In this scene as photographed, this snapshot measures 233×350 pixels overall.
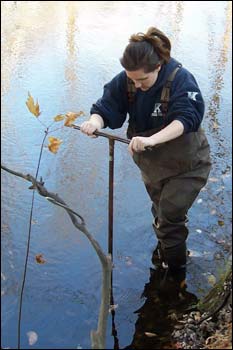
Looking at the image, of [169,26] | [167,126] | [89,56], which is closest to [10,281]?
[167,126]

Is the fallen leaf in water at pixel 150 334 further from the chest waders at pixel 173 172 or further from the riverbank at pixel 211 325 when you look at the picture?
the chest waders at pixel 173 172

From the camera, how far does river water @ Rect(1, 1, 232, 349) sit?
3797 millimetres

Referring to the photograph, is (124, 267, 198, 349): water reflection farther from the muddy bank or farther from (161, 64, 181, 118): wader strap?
(161, 64, 181, 118): wader strap

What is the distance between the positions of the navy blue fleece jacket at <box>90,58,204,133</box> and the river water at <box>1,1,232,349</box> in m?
1.24

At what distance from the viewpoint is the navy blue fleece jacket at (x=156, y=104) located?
10.6 feet

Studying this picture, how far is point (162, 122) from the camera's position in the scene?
11.1 ft

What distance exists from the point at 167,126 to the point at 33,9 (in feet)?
23.3

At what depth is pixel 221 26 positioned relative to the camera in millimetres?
9039

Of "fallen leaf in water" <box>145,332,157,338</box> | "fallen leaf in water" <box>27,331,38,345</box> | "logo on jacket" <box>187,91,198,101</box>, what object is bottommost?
"fallen leaf in water" <box>27,331,38,345</box>

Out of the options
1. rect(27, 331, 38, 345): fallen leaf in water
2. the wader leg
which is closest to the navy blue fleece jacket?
the wader leg

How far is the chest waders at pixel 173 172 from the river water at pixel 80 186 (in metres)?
0.62

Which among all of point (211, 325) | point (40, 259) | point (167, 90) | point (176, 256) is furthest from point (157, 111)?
point (40, 259)

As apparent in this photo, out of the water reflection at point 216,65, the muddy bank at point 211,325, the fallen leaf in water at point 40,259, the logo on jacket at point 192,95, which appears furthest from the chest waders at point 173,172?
the water reflection at point 216,65

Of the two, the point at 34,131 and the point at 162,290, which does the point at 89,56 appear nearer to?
the point at 34,131
